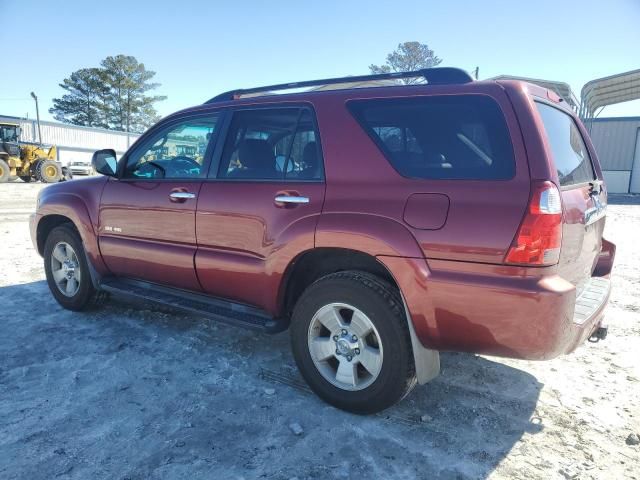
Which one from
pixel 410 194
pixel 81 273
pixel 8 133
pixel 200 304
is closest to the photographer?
pixel 410 194

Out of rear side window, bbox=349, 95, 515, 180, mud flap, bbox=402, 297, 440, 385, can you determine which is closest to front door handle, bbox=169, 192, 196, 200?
rear side window, bbox=349, 95, 515, 180

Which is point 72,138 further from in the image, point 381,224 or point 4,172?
point 381,224

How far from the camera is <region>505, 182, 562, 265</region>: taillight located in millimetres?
2223

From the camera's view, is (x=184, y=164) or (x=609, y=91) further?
(x=609, y=91)

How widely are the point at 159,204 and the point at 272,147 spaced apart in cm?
107

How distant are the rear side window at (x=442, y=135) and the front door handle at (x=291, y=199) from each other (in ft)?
1.84

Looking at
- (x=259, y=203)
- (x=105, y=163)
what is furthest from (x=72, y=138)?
(x=259, y=203)

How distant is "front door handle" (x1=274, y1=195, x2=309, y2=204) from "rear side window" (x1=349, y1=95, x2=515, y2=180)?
56 cm

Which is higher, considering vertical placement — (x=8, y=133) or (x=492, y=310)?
(x=8, y=133)

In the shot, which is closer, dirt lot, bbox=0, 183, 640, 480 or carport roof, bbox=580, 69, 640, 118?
dirt lot, bbox=0, 183, 640, 480

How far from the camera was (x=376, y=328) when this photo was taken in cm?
264

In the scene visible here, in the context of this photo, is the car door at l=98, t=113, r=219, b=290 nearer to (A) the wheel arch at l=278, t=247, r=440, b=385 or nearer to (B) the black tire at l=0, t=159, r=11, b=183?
(A) the wheel arch at l=278, t=247, r=440, b=385

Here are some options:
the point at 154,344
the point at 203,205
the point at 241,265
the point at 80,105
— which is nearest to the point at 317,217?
the point at 241,265

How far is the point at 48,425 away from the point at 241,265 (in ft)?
4.69
